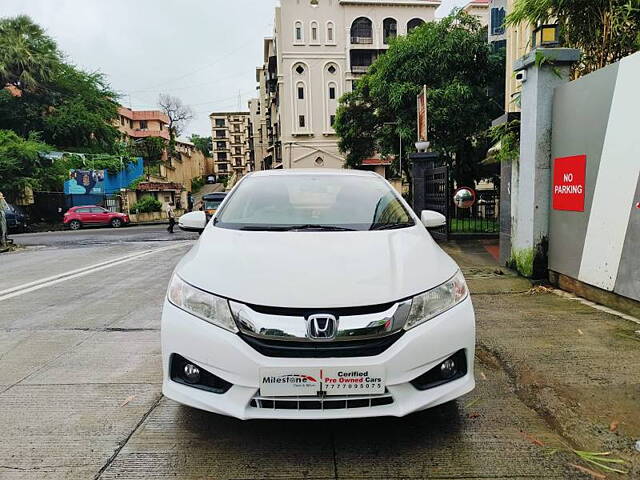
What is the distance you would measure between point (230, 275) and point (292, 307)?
44cm

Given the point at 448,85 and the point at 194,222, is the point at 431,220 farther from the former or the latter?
the point at 448,85

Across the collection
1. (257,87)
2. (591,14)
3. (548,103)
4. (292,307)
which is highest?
(257,87)

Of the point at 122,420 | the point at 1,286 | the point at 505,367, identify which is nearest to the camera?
the point at 122,420

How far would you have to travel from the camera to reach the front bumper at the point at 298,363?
2.36 meters

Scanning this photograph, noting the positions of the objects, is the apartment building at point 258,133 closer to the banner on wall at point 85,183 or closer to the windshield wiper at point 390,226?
the banner on wall at point 85,183

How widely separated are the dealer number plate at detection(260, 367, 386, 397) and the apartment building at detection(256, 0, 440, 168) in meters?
43.1

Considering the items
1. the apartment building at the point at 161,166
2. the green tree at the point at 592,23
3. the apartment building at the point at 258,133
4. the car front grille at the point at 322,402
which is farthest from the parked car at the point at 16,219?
the apartment building at the point at 258,133

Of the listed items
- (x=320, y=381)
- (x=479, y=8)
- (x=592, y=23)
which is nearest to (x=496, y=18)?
(x=592, y=23)

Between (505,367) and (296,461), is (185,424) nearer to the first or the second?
(296,461)

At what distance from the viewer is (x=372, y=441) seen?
2693 mm

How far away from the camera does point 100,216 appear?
28.3 metres

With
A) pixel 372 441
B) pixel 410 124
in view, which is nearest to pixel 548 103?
pixel 372 441

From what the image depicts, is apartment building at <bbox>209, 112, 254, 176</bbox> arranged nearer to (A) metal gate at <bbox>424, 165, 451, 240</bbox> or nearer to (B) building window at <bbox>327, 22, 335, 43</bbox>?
A: (B) building window at <bbox>327, 22, 335, 43</bbox>

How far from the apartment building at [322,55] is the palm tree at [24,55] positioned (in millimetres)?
18831
